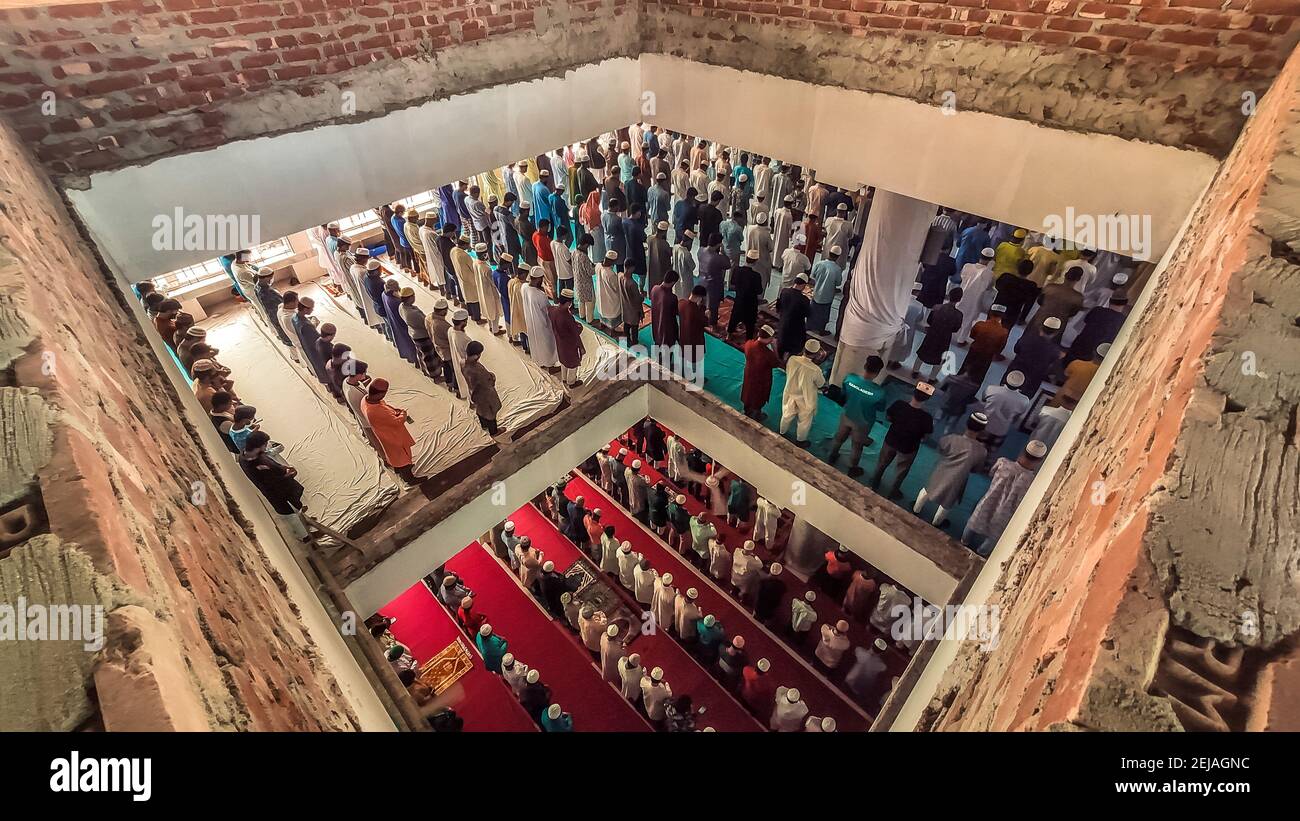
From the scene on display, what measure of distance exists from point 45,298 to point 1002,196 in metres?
5.52

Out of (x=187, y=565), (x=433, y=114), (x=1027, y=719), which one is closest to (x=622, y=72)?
(x=433, y=114)

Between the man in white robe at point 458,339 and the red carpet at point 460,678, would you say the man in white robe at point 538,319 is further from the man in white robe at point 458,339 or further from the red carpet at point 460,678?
the red carpet at point 460,678

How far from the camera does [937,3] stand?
4.10m

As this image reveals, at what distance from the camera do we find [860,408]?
5.14 meters

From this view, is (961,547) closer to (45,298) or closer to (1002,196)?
(1002,196)

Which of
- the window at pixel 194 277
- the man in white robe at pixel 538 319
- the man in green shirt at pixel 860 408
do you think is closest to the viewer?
the man in green shirt at pixel 860 408

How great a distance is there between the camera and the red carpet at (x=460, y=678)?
6.41m

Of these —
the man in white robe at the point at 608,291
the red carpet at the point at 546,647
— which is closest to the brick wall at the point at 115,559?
the man in white robe at the point at 608,291

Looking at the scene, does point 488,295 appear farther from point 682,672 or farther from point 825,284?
point 682,672

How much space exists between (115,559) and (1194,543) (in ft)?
7.11

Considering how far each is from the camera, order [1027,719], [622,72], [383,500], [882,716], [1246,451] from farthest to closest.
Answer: [622,72], [383,500], [882,716], [1246,451], [1027,719]

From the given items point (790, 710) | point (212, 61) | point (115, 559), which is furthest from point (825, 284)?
point (115, 559)

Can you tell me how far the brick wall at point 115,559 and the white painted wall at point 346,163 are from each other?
165 centimetres

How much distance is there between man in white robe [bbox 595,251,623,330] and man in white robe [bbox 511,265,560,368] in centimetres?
76
